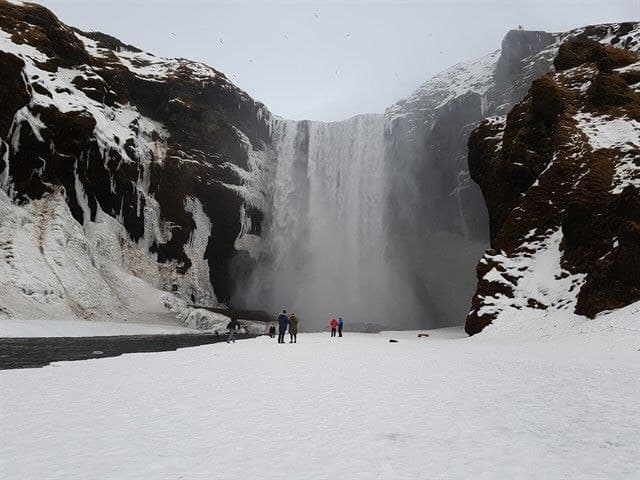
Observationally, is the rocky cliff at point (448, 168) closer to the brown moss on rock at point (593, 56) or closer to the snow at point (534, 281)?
the brown moss on rock at point (593, 56)

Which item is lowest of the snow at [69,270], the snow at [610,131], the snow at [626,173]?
the snow at [69,270]

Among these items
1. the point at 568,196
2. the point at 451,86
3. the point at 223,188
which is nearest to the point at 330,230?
the point at 223,188

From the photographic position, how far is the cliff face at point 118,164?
41312mm

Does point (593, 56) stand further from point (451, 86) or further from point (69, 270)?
point (69, 270)

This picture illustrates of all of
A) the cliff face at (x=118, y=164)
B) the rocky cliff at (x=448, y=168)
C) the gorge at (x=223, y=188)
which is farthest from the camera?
the rocky cliff at (x=448, y=168)

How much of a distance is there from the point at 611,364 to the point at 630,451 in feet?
31.4

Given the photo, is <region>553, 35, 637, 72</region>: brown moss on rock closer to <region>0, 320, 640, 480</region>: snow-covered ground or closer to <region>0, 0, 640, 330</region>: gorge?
Answer: <region>0, 0, 640, 330</region>: gorge

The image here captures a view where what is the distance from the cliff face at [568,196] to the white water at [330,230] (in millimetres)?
29246

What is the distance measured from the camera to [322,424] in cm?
646

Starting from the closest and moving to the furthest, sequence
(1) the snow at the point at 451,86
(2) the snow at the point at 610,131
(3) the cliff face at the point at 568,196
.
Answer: (3) the cliff face at the point at 568,196 → (2) the snow at the point at 610,131 → (1) the snow at the point at 451,86

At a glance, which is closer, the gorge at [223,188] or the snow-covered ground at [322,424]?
the snow-covered ground at [322,424]

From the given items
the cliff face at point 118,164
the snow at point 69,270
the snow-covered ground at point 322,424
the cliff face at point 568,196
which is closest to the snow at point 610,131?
the cliff face at point 568,196

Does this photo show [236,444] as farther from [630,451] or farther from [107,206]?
[107,206]

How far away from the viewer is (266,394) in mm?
8828
